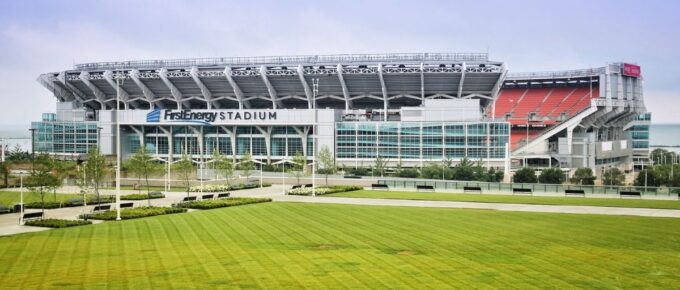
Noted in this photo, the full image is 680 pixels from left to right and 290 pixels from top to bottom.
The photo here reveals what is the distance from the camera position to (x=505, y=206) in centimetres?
4872

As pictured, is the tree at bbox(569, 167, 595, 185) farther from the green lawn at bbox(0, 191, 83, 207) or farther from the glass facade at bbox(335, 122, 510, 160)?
the green lawn at bbox(0, 191, 83, 207)

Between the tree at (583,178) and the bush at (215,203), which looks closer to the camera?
the bush at (215,203)

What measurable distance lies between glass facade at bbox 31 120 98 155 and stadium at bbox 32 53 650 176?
198 millimetres

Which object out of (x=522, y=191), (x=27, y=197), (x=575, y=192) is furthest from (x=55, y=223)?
(x=575, y=192)

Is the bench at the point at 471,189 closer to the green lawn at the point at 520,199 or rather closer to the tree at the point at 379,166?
the green lawn at the point at 520,199

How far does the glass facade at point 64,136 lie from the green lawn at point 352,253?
288ft

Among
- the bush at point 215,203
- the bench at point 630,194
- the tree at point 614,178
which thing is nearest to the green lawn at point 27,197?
the bush at point 215,203

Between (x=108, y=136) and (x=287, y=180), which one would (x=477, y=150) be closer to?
(x=287, y=180)

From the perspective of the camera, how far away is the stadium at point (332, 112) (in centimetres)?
10244

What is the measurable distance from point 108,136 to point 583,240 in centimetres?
10261

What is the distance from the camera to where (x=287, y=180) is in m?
85.9

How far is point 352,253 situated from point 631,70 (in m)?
113

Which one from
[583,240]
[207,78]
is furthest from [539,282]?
[207,78]

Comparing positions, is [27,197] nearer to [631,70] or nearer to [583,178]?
[583,178]
